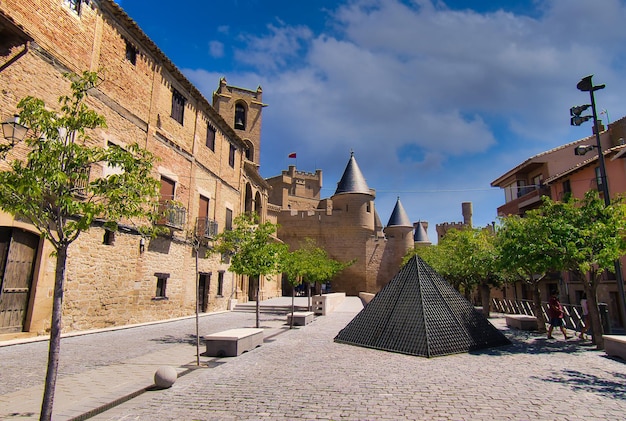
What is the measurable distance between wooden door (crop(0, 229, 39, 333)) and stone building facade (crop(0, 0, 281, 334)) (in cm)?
3

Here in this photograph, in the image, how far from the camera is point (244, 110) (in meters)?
37.3

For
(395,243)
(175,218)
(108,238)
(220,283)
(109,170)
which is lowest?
(220,283)

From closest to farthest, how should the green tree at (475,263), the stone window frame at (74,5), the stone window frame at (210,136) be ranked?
the stone window frame at (74,5)
the green tree at (475,263)
the stone window frame at (210,136)

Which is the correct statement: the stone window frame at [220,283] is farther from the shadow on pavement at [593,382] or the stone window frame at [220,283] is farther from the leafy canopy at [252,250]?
the shadow on pavement at [593,382]

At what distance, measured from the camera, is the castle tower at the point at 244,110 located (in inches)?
1416

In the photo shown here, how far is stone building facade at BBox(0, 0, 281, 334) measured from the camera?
9.91m

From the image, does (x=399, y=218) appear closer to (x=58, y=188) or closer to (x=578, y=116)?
(x=578, y=116)

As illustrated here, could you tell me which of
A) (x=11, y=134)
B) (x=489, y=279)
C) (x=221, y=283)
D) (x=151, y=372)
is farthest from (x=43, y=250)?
(x=489, y=279)

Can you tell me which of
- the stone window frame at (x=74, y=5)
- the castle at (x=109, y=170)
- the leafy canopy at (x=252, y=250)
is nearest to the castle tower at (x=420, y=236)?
the castle at (x=109, y=170)

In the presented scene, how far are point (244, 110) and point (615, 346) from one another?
33875mm

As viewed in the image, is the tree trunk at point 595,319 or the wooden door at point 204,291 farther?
the wooden door at point 204,291

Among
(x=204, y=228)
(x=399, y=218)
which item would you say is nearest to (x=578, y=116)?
(x=204, y=228)

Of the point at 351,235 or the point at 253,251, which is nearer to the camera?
the point at 253,251

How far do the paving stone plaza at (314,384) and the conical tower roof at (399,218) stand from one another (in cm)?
3756
